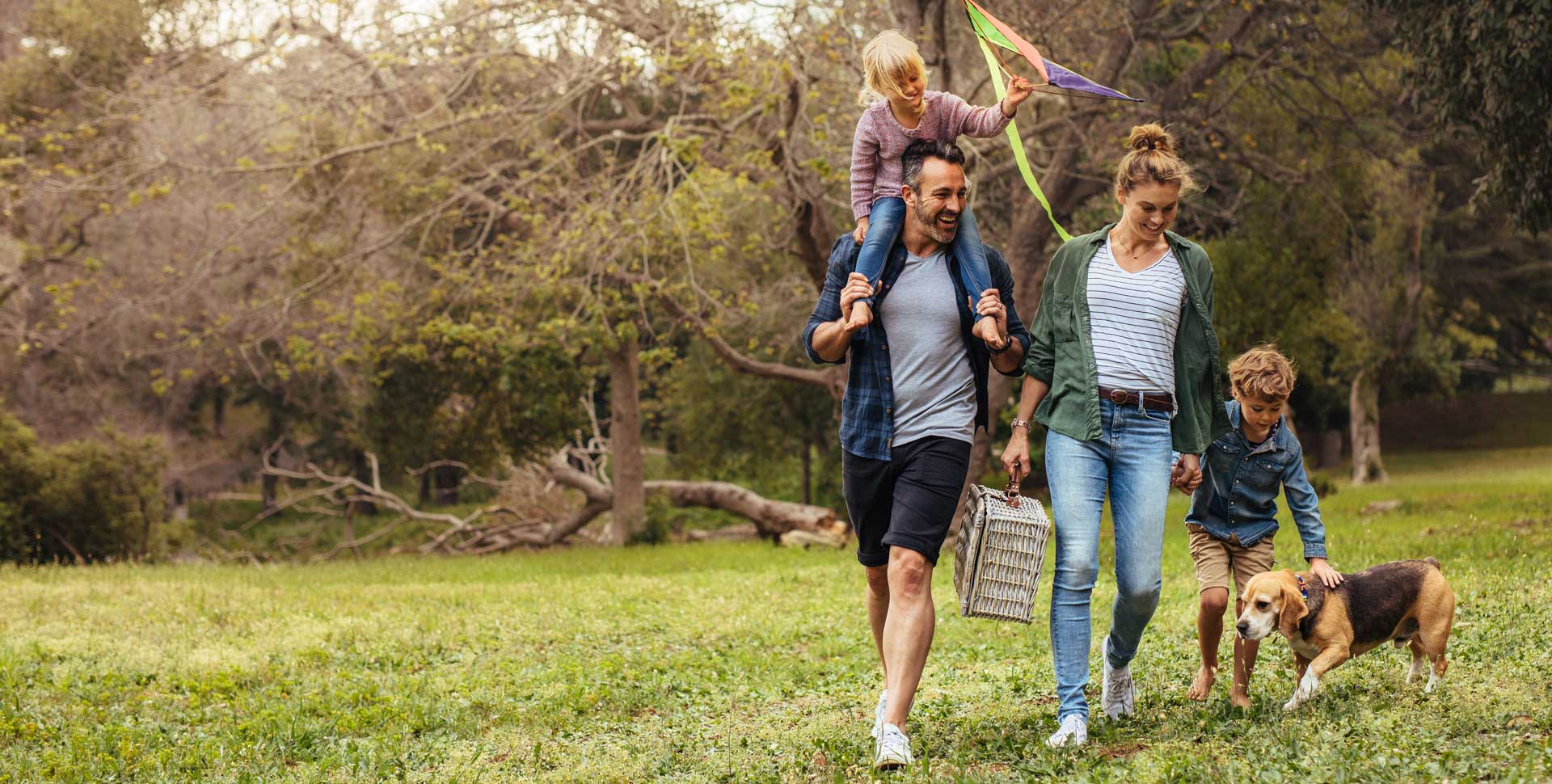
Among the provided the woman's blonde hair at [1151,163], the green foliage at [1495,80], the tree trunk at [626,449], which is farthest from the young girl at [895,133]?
the tree trunk at [626,449]

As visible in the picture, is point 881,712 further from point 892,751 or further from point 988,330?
point 988,330

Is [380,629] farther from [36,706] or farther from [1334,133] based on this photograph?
[1334,133]

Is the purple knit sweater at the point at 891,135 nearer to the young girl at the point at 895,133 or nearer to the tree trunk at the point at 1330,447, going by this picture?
the young girl at the point at 895,133

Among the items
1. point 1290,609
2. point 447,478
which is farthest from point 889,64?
point 447,478

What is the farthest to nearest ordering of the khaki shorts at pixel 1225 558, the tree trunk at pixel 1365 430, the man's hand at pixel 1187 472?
the tree trunk at pixel 1365 430 < the khaki shorts at pixel 1225 558 < the man's hand at pixel 1187 472

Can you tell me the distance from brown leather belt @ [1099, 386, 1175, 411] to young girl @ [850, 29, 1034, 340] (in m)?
0.53

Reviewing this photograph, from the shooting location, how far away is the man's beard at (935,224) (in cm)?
487

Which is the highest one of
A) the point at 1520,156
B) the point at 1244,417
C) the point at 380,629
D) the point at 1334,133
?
the point at 1334,133

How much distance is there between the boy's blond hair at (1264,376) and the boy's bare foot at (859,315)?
1.54 metres

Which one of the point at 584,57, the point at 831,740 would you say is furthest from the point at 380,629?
the point at 584,57

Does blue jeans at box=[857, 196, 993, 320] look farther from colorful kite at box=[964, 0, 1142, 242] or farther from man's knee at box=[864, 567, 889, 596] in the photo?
man's knee at box=[864, 567, 889, 596]

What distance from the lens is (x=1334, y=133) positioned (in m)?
17.6

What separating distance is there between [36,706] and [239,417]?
34.1 metres

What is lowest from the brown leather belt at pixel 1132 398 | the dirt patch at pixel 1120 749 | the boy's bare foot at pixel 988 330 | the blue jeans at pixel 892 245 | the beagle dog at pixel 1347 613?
the dirt patch at pixel 1120 749
